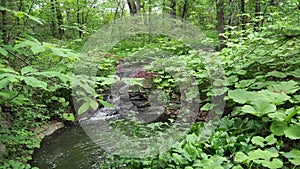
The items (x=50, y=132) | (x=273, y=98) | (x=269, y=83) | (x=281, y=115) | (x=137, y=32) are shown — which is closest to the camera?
(x=281, y=115)

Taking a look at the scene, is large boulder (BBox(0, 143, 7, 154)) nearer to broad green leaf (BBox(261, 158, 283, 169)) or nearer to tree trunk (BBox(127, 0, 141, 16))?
broad green leaf (BBox(261, 158, 283, 169))

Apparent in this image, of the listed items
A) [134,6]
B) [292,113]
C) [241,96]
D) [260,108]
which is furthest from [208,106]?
[134,6]

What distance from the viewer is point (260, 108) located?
78.1 inches

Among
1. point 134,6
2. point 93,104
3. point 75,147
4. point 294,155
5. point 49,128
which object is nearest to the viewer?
point 93,104

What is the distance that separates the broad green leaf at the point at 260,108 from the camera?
6.35 feet

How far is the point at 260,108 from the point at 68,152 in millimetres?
2736

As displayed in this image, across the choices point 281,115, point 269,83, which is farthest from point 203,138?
point 269,83

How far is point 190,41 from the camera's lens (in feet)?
19.7

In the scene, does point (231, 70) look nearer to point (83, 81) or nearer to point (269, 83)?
point (269, 83)

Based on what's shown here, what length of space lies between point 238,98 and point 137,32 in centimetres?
792

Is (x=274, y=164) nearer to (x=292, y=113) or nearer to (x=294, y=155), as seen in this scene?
(x=294, y=155)

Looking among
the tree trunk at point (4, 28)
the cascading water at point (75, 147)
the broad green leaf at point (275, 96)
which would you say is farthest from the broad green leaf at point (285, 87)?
the tree trunk at point (4, 28)

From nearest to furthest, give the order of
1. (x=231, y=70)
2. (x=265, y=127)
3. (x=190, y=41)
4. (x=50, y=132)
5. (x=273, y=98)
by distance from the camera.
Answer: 1. (x=273, y=98)
2. (x=265, y=127)
3. (x=231, y=70)
4. (x=50, y=132)
5. (x=190, y=41)

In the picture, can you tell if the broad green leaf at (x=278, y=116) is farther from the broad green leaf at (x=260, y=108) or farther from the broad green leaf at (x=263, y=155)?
the broad green leaf at (x=263, y=155)
